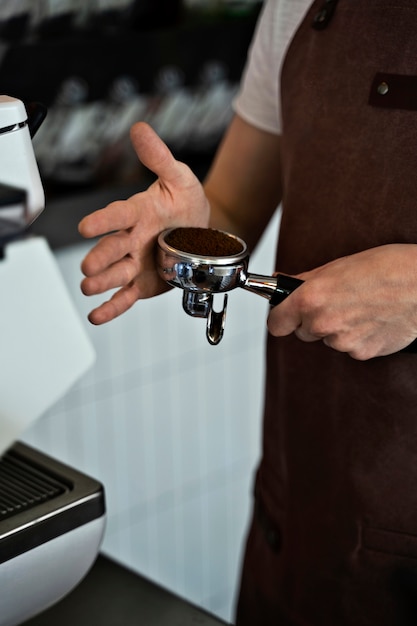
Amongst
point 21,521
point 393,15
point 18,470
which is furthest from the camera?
point 393,15

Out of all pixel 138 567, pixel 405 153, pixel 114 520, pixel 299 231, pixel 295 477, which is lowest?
pixel 138 567

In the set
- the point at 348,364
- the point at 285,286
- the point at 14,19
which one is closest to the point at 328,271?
the point at 285,286

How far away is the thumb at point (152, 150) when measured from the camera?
3.08 ft

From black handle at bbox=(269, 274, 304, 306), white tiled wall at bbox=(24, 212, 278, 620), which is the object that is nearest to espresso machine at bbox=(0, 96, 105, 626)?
black handle at bbox=(269, 274, 304, 306)

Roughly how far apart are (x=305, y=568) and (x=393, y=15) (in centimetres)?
69

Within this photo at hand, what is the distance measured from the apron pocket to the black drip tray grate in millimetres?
403

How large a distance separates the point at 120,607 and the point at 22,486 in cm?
18

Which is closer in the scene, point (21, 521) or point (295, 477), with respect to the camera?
point (21, 521)

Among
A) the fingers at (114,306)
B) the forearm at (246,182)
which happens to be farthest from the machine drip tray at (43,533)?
the forearm at (246,182)

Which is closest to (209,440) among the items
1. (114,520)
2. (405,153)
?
(114,520)

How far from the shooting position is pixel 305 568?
1217 millimetres

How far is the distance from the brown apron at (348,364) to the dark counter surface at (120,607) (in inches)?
10.2

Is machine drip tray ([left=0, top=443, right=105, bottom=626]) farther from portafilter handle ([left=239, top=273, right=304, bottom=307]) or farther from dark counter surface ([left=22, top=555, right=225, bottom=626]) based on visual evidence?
portafilter handle ([left=239, top=273, right=304, bottom=307])

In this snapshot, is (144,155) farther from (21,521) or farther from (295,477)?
(295,477)
